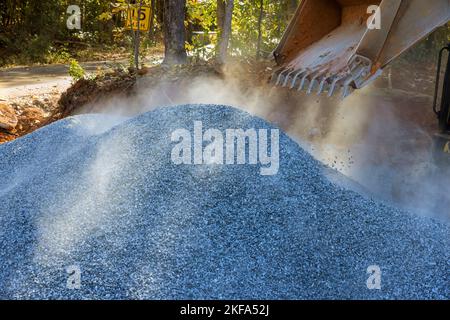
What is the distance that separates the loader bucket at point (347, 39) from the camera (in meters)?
4.38

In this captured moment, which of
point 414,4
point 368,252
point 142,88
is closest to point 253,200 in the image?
point 368,252

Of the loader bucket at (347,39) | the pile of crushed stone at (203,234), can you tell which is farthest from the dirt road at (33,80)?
the pile of crushed stone at (203,234)

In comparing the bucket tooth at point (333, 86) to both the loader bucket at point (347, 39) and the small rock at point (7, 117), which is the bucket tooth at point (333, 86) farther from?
the small rock at point (7, 117)

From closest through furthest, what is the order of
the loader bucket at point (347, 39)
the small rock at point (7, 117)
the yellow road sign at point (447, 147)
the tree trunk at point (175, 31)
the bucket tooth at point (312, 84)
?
the loader bucket at point (347, 39) < the yellow road sign at point (447, 147) < the bucket tooth at point (312, 84) < the small rock at point (7, 117) < the tree trunk at point (175, 31)

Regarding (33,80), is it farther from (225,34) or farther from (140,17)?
(225,34)

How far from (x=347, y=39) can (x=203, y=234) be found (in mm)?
2880

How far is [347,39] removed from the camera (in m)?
5.55

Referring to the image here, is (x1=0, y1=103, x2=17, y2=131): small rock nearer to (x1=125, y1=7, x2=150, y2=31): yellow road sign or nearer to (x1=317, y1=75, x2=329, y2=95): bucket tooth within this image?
(x1=125, y1=7, x2=150, y2=31): yellow road sign

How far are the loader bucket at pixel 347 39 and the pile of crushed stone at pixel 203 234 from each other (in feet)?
2.68

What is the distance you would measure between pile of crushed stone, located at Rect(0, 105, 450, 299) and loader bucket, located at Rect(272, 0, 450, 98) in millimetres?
818

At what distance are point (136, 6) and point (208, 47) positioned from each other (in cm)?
129

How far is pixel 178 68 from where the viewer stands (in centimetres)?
796

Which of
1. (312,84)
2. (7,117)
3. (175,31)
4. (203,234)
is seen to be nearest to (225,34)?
(175,31)

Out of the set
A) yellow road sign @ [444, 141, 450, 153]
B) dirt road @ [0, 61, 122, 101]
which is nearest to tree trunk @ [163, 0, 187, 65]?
dirt road @ [0, 61, 122, 101]
